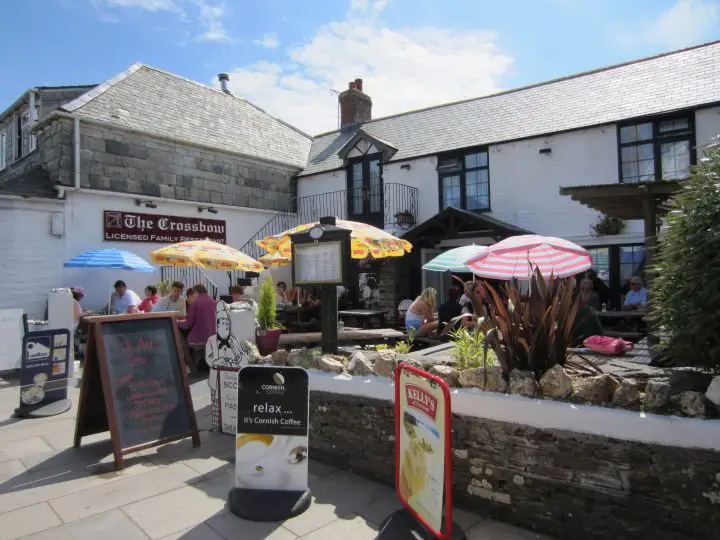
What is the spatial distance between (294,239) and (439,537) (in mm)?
2817

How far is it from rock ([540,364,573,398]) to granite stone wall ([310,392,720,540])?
236mm

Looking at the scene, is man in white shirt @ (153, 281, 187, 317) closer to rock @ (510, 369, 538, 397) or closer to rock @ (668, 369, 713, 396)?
rock @ (510, 369, 538, 397)

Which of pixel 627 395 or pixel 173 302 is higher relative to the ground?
pixel 173 302

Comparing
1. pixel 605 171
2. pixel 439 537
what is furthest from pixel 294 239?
pixel 605 171

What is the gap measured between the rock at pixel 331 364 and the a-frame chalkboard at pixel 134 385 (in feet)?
4.51

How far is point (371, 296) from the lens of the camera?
48.1 feet

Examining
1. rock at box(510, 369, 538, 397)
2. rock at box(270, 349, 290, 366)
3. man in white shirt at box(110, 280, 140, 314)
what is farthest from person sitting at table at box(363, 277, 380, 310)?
rock at box(510, 369, 538, 397)

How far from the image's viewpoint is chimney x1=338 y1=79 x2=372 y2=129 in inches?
745

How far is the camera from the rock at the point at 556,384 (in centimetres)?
297

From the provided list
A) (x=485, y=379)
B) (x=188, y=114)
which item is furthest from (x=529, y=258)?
(x=188, y=114)

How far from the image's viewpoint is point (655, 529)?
2.56m

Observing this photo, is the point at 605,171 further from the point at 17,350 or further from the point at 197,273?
the point at 17,350

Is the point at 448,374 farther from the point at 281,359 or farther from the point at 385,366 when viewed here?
the point at 281,359

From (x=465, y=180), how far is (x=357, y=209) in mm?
3804
